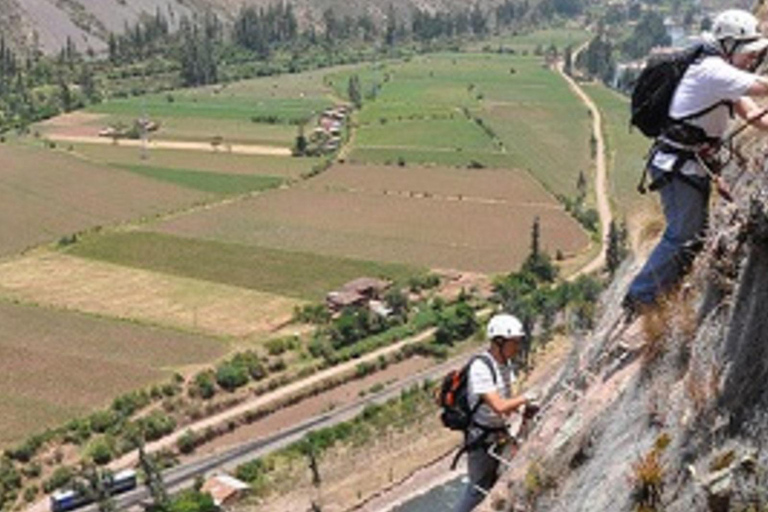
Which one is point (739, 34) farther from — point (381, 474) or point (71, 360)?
point (71, 360)

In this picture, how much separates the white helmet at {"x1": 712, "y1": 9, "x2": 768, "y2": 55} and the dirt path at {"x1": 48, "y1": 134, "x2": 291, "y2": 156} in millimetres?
117687

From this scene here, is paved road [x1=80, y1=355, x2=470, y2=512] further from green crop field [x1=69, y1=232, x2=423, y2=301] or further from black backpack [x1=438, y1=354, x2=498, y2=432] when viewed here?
black backpack [x1=438, y1=354, x2=498, y2=432]

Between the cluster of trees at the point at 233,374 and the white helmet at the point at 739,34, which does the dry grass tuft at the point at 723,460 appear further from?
the cluster of trees at the point at 233,374

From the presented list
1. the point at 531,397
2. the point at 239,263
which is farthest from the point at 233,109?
the point at 531,397

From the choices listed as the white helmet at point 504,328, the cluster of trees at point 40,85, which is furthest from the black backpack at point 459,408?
the cluster of trees at point 40,85

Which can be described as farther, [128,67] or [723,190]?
[128,67]

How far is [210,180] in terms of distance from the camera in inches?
4412

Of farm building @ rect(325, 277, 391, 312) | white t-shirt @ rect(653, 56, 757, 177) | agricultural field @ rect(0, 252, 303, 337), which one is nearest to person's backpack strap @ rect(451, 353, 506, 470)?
white t-shirt @ rect(653, 56, 757, 177)

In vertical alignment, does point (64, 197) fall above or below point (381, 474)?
above

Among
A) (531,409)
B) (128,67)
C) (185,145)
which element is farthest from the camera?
(128,67)

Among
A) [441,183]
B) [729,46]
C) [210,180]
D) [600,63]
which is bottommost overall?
[441,183]

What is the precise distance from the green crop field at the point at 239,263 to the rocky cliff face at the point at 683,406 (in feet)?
210

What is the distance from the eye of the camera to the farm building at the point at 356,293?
71438 millimetres

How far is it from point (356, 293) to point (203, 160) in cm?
5431
